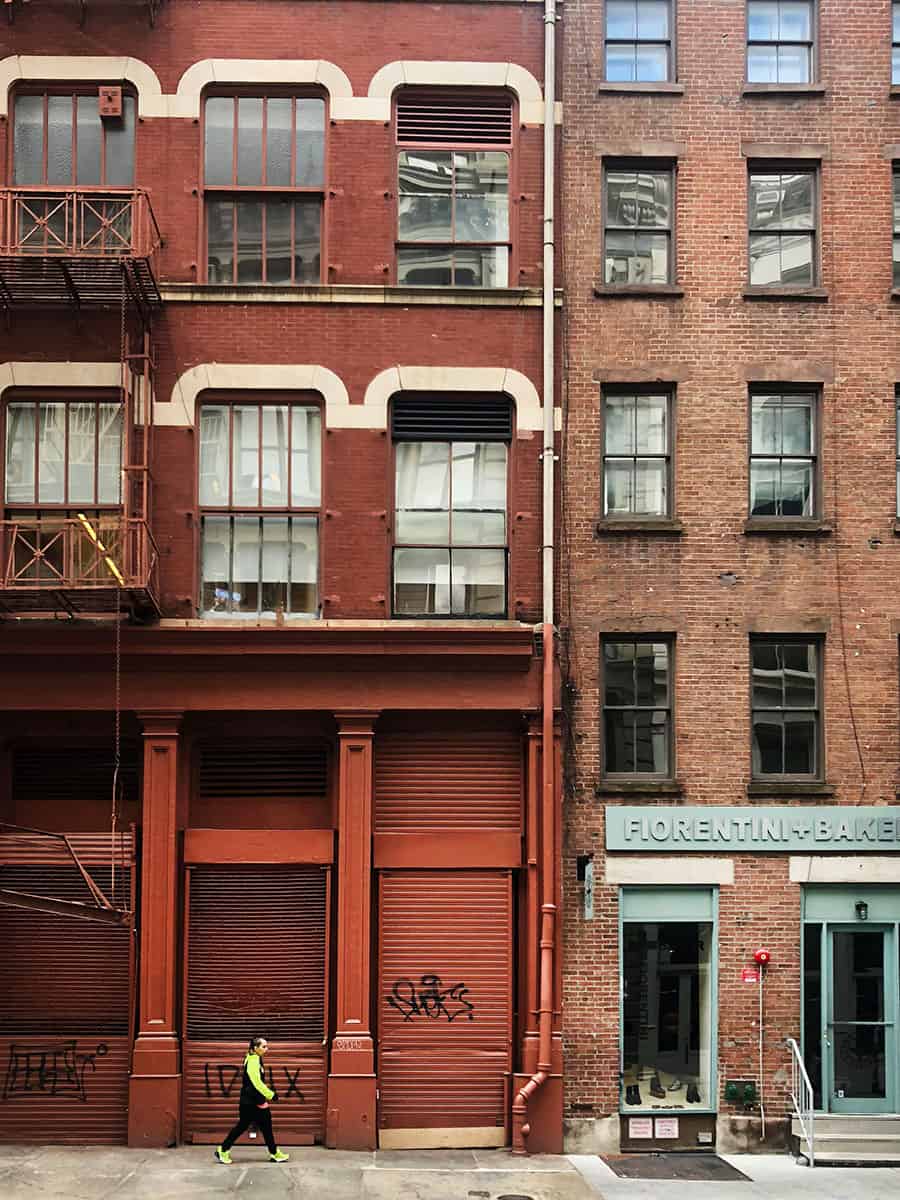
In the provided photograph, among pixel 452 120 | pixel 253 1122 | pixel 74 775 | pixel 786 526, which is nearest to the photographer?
pixel 253 1122

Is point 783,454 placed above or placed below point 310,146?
below

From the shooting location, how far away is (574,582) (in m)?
18.8

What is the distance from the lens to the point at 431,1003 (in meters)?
18.2

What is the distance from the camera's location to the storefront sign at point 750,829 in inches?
724

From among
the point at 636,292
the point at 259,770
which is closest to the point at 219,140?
the point at 636,292

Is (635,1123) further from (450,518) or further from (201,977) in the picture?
(450,518)

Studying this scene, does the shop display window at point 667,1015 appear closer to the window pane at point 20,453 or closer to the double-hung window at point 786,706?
the double-hung window at point 786,706

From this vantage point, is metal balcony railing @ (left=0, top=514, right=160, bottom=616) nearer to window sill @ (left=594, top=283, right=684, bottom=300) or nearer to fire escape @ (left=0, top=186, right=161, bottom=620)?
fire escape @ (left=0, top=186, right=161, bottom=620)

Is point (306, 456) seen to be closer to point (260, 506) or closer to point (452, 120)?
point (260, 506)

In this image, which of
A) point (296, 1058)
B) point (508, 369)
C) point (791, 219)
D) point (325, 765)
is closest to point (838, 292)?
point (791, 219)

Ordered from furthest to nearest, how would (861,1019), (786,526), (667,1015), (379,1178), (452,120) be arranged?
1. (452,120)
2. (786,526)
3. (861,1019)
4. (667,1015)
5. (379,1178)

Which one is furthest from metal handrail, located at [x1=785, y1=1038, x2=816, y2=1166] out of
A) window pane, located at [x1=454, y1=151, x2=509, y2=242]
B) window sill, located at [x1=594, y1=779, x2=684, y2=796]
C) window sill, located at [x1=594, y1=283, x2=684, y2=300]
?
window pane, located at [x1=454, y1=151, x2=509, y2=242]

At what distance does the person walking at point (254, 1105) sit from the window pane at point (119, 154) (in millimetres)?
11213

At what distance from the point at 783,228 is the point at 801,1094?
1147cm
